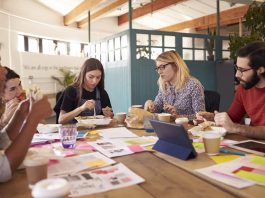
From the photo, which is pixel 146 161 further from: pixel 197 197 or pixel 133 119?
pixel 133 119

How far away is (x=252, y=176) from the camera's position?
1.06m

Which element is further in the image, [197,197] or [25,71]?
[25,71]

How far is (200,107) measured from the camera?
267cm

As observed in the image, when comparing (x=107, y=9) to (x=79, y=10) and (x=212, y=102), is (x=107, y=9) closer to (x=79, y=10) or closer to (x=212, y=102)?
(x=79, y=10)

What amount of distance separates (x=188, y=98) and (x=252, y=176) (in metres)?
1.73

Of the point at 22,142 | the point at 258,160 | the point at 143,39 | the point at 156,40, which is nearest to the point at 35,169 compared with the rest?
the point at 22,142

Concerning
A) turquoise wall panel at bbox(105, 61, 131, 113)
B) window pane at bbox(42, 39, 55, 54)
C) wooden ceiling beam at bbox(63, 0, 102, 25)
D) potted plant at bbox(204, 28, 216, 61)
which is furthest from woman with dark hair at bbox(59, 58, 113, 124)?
window pane at bbox(42, 39, 55, 54)

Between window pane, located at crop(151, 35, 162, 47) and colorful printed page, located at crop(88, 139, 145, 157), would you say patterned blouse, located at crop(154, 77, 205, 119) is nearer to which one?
colorful printed page, located at crop(88, 139, 145, 157)

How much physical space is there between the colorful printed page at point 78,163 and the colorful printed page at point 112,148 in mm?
66

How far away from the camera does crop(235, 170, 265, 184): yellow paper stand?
1.02 m

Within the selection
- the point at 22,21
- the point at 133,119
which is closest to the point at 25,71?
the point at 22,21

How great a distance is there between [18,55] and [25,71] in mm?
469

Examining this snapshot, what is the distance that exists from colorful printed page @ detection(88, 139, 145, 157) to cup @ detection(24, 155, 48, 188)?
17.5 inches

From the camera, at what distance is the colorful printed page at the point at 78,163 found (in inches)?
45.6
